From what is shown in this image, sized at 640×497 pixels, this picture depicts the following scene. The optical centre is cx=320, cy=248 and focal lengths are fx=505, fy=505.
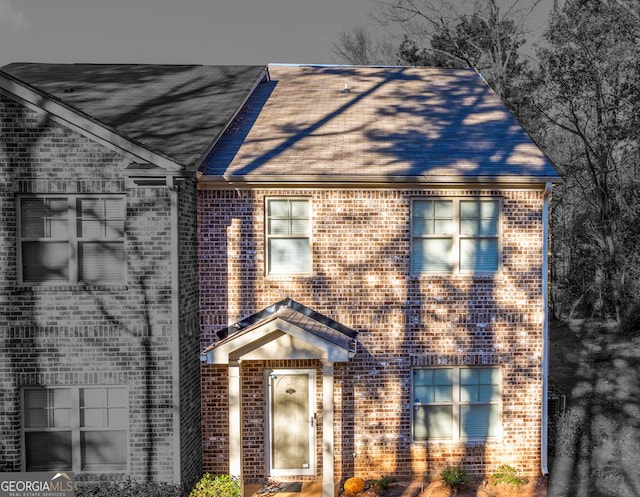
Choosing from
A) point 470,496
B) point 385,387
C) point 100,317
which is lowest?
point 470,496

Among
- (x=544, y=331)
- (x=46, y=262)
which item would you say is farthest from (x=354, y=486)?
(x=46, y=262)

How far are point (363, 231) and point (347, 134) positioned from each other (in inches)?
105

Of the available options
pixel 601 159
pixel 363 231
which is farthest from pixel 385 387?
pixel 601 159

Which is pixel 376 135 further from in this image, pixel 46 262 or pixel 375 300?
pixel 46 262

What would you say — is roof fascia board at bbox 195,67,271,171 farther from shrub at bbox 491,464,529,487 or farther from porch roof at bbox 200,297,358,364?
shrub at bbox 491,464,529,487

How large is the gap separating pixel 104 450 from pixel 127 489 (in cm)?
78

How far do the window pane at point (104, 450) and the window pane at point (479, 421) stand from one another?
21.0ft

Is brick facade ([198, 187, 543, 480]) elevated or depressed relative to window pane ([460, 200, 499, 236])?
depressed

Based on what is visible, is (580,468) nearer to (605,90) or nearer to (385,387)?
(385,387)

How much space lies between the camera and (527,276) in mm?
10070

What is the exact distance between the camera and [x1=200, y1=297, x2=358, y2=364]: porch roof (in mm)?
8672

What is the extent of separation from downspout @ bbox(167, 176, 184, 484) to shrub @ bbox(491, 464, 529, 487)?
19.5 ft

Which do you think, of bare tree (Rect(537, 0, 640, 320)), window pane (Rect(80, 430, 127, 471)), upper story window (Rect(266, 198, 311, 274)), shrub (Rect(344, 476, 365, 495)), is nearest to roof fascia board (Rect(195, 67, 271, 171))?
upper story window (Rect(266, 198, 311, 274))

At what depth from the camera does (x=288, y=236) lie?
10.0 metres
